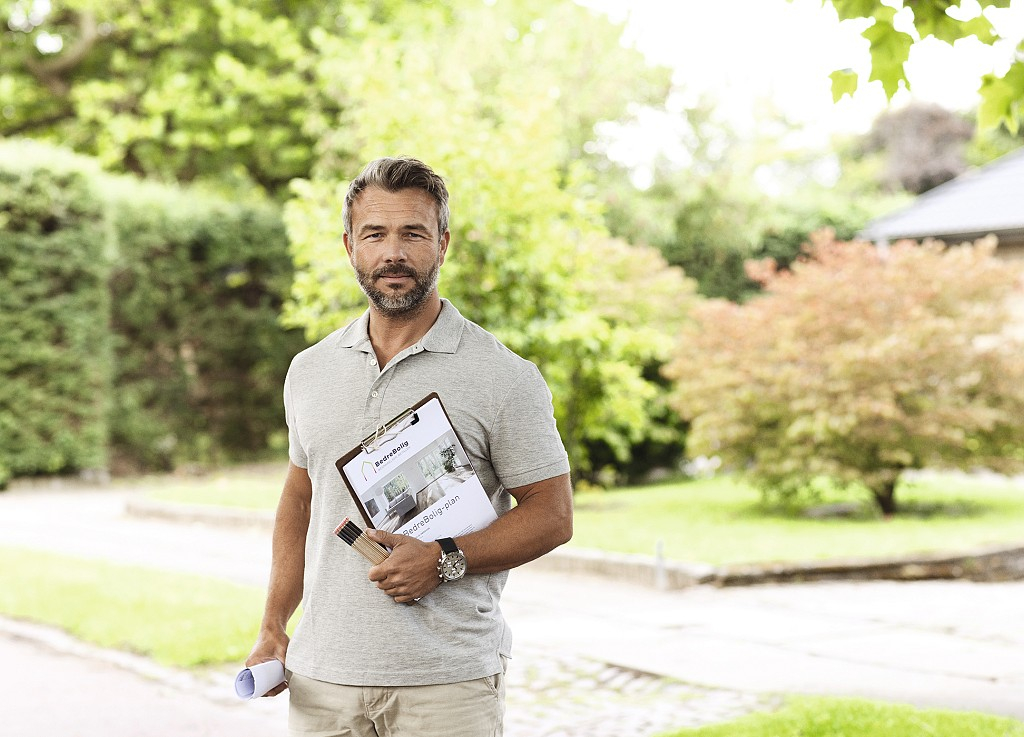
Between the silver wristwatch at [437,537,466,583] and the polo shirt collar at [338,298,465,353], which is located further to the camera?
the polo shirt collar at [338,298,465,353]

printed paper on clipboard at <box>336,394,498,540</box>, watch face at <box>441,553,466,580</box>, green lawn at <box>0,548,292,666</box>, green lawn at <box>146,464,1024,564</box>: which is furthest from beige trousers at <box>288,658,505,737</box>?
green lawn at <box>146,464,1024,564</box>

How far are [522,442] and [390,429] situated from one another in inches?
11.6

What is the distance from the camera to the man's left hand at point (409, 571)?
102 inches

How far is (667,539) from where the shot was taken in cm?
1134

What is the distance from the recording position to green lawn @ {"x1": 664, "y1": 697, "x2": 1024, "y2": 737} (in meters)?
5.31

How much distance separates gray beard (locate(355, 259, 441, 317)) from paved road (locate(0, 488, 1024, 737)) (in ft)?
11.7

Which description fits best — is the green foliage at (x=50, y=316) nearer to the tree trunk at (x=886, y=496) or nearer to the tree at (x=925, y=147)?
the tree trunk at (x=886, y=496)

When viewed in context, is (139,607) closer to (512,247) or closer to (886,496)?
(512,247)

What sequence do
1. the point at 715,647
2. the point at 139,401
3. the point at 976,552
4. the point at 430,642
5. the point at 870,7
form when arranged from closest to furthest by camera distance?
the point at 430,642 → the point at 870,7 → the point at 715,647 → the point at 976,552 → the point at 139,401

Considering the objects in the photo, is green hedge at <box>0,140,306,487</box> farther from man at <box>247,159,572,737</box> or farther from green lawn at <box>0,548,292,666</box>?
man at <box>247,159,572,737</box>

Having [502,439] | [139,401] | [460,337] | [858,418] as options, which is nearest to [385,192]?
[460,337]

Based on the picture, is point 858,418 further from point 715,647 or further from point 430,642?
point 430,642

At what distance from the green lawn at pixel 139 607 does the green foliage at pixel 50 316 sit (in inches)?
292

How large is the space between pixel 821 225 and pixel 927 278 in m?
13.2
